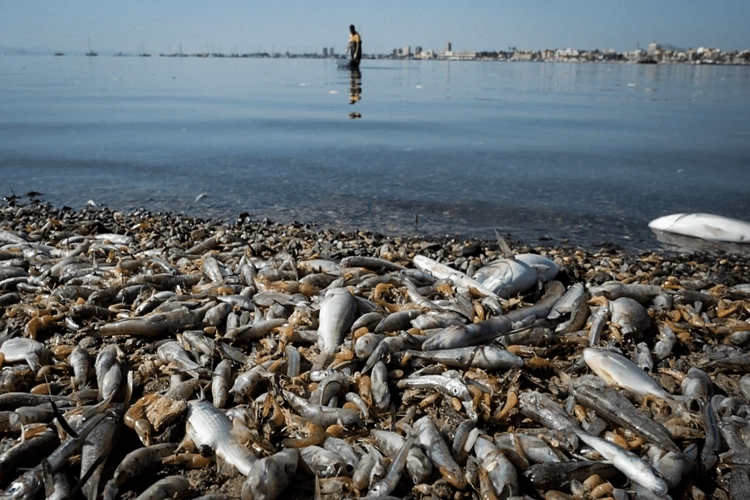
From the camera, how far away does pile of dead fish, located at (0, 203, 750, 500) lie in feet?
11.6

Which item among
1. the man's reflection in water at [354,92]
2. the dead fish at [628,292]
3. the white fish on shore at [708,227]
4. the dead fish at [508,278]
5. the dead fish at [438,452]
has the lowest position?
the white fish on shore at [708,227]

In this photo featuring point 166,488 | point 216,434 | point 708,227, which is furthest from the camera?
point 708,227

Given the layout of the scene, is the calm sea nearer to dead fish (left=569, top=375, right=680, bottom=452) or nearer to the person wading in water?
dead fish (left=569, top=375, right=680, bottom=452)

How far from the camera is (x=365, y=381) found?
4453 mm

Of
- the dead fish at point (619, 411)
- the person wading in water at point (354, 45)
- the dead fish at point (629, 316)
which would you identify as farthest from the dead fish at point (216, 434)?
the person wading in water at point (354, 45)

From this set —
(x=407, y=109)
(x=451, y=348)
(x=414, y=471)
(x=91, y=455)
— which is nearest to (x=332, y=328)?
(x=451, y=348)

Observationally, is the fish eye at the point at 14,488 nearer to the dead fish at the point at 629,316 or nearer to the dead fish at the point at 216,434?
the dead fish at the point at 216,434

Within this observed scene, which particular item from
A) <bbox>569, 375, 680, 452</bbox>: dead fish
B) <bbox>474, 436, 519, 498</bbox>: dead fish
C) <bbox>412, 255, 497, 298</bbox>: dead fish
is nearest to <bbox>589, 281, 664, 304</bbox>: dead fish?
<bbox>412, 255, 497, 298</bbox>: dead fish

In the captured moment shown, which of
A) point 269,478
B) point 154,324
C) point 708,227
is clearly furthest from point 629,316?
point 708,227

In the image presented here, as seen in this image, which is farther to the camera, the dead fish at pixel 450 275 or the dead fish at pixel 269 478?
the dead fish at pixel 450 275

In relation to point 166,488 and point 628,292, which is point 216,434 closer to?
point 166,488

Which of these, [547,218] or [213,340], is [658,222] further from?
[213,340]

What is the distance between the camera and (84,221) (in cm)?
1012

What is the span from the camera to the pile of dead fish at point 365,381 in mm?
3545
